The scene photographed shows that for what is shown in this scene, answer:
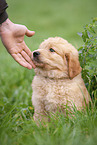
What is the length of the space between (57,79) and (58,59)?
0.31 meters

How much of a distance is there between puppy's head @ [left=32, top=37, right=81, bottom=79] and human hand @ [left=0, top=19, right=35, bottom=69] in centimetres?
26

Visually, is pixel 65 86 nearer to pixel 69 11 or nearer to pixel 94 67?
pixel 94 67

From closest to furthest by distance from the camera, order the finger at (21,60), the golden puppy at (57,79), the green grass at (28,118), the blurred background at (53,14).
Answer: the green grass at (28,118) → the golden puppy at (57,79) → the finger at (21,60) → the blurred background at (53,14)

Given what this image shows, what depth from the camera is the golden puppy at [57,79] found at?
9.52ft

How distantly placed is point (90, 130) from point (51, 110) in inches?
35.6

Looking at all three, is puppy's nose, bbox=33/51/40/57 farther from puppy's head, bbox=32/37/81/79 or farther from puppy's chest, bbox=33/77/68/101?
puppy's chest, bbox=33/77/68/101

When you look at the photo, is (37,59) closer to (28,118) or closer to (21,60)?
(21,60)

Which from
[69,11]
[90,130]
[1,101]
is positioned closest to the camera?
[90,130]

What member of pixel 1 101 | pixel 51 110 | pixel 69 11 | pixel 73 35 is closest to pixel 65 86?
pixel 51 110

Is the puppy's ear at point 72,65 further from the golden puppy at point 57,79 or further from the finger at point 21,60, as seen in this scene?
the finger at point 21,60

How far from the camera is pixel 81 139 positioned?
6.61 ft

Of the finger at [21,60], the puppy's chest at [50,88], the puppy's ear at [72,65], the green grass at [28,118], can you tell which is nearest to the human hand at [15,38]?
the finger at [21,60]

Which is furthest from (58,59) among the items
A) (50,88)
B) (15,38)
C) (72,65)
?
(15,38)


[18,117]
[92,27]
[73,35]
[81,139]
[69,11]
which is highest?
[69,11]
